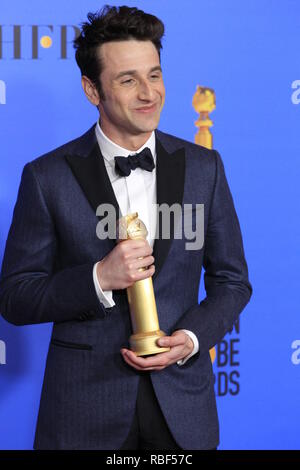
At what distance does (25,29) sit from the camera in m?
2.35

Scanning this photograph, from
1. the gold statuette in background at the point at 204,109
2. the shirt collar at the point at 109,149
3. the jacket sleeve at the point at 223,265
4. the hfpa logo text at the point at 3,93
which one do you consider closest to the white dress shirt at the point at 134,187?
the shirt collar at the point at 109,149

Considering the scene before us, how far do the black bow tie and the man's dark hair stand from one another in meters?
0.16

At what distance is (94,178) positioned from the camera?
1.62 meters

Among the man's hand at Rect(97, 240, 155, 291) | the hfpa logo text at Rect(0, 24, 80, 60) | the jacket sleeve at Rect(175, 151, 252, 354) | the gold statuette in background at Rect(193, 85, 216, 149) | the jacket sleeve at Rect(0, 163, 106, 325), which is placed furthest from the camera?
the gold statuette in background at Rect(193, 85, 216, 149)

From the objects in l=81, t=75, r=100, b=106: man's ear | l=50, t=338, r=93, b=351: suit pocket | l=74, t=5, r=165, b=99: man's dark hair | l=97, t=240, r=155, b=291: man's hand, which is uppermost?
l=74, t=5, r=165, b=99: man's dark hair

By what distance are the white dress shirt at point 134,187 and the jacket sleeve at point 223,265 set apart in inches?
4.3

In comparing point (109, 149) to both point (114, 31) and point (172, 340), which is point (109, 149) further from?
point (172, 340)

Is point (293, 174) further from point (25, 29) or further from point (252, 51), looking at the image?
point (25, 29)

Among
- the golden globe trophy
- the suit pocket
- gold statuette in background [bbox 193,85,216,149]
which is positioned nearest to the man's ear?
the golden globe trophy

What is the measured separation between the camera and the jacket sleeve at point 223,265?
5.42 feet

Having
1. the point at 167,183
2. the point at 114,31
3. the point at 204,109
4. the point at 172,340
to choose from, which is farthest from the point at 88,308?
the point at 204,109

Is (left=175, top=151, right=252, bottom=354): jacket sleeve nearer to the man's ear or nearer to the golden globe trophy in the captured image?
the golden globe trophy

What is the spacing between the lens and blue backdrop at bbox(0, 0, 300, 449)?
7.82 ft

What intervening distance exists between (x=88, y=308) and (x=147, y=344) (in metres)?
0.17
